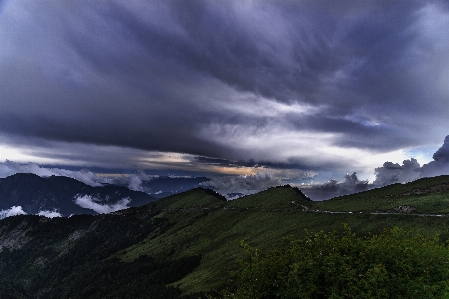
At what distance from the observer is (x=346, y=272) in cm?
3120

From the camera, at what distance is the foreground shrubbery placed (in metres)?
29.0

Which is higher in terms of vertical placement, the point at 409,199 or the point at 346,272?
the point at 409,199

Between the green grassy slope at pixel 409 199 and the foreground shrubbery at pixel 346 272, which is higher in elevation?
the green grassy slope at pixel 409 199

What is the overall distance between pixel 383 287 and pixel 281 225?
506 ft

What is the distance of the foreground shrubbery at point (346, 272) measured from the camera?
29.0 metres

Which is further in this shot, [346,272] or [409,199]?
[409,199]

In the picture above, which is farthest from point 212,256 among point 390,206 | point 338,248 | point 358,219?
point 338,248

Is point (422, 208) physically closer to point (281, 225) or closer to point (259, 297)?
point (281, 225)

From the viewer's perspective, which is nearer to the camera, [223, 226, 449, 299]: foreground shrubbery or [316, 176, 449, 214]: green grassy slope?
[223, 226, 449, 299]: foreground shrubbery

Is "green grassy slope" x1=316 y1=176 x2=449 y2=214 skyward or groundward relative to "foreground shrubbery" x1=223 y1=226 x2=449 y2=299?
skyward

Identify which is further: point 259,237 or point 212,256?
point 212,256

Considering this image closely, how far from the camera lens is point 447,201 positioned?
121 metres

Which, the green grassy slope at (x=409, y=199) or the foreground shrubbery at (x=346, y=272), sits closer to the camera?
the foreground shrubbery at (x=346, y=272)

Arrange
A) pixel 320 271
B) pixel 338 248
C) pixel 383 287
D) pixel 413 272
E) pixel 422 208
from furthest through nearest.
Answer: pixel 422 208 < pixel 338 248 < pixel 413 272 < pixel 320 271 < pixel 383 287
